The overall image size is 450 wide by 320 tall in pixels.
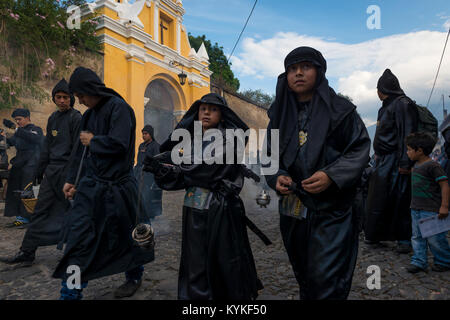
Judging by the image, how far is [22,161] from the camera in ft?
22.1

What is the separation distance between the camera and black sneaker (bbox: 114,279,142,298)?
2.84m

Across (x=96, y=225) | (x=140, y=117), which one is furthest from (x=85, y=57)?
(x=96, y=225)

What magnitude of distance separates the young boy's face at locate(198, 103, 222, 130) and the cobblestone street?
5.60 ft

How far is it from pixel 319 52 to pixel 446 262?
3.18 m

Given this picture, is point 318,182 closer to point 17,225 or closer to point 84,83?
point 84,83

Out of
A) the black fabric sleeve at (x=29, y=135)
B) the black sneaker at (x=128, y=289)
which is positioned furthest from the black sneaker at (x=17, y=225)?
the black sneaker at (x=128, y=289)

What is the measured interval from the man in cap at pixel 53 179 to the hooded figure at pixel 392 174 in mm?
4276

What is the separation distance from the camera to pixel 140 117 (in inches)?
550

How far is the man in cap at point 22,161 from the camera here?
618 cm

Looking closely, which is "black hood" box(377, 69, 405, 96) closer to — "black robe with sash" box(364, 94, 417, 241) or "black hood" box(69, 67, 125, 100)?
"black robe with sash" box(364, 94, 417, 241)

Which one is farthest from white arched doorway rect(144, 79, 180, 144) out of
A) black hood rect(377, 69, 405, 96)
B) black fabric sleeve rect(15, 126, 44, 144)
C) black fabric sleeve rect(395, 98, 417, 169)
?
black fabric sleeve rect(395, 98, 417, 169)

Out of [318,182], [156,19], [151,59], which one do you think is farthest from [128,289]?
[156,19]

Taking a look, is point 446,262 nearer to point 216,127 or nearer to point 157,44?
point 216,127

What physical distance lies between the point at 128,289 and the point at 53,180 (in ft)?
6.51
